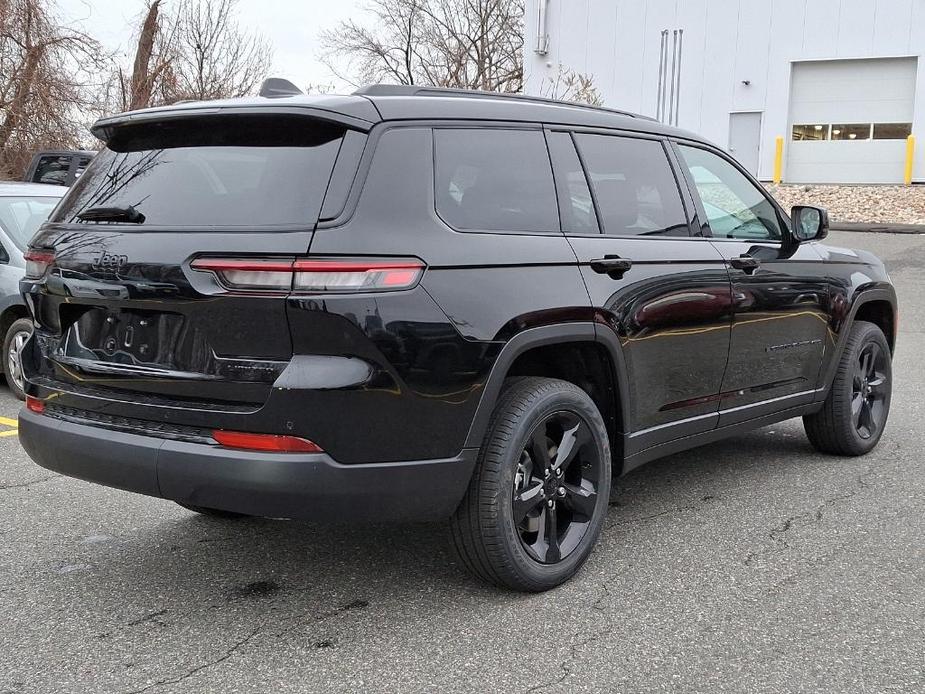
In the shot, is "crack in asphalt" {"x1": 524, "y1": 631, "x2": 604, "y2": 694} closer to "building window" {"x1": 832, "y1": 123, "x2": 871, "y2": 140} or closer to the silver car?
the silver car

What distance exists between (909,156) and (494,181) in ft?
92.5

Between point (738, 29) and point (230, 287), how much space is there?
30436mm

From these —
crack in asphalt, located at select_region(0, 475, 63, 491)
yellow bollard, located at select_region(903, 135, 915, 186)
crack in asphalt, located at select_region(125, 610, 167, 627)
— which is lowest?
crack in asphalt, located at select_region(0, 475, 63, 491)

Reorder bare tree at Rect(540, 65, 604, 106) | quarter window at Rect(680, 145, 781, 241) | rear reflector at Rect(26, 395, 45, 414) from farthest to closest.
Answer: bare tree at Rect(540, 65, 604, 106)
quarter window at Rect(680, 145, 781, 241)
rear reflector at Rect(26, 395, 45, 414)

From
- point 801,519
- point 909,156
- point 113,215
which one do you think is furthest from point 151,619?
point 909,156

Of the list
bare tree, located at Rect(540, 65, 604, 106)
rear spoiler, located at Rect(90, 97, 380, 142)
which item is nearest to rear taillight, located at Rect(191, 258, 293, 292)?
rear spoiler, located at Rect(90, 97, 380, 142)

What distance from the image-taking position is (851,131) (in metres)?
29.7

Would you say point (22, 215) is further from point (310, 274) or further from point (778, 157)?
point (778, 157)

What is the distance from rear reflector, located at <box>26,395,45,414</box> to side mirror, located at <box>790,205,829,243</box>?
11.8 ft

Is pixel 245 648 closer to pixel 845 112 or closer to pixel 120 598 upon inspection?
pixel 120 598

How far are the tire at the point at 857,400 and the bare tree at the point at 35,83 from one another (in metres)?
14.9

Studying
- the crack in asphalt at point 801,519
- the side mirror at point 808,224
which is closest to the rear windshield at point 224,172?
the crack in asphalt at point 801,519

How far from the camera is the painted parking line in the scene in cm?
614

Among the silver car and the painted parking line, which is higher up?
the silver car
